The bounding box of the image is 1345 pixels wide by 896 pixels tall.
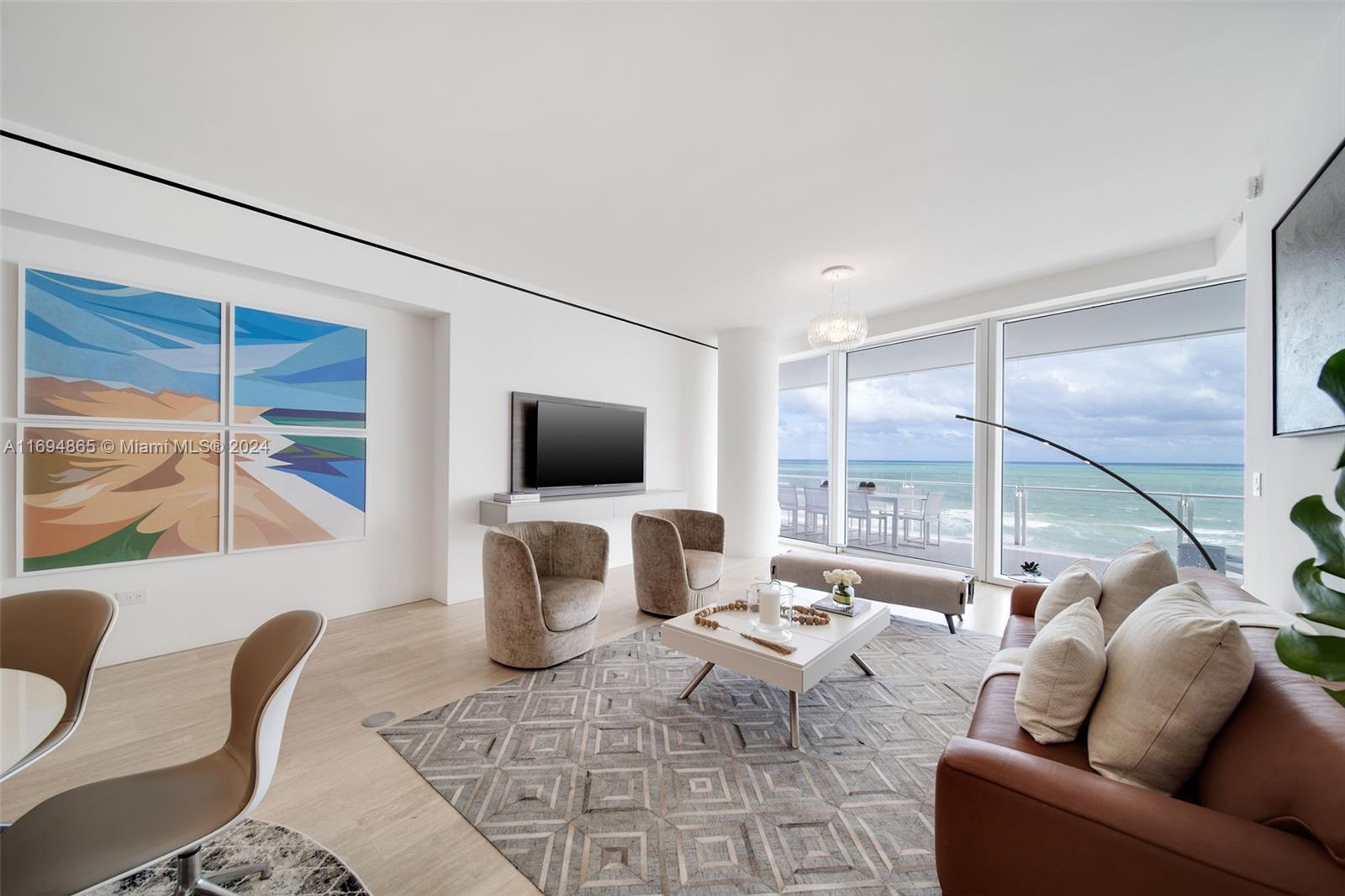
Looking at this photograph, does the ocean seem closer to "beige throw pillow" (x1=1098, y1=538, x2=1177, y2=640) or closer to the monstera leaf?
"beige throw pillow" (x1=1098, y1=538, x2=1177, y2=640)

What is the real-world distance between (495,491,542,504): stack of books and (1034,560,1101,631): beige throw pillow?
349cm

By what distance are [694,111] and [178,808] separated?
2.92 meters

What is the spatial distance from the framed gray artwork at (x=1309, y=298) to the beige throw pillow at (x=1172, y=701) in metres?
0.88

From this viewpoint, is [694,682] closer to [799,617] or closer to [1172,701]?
[799,617]

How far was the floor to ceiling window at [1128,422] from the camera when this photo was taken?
4246 mm

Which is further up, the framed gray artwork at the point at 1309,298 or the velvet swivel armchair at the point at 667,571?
the framed gray artwork at the point at 1309,298

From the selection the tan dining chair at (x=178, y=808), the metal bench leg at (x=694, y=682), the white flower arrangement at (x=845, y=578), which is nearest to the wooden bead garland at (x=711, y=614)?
the metal bench leg at (x=694, y=682)

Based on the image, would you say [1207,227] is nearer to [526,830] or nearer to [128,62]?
[526,830]

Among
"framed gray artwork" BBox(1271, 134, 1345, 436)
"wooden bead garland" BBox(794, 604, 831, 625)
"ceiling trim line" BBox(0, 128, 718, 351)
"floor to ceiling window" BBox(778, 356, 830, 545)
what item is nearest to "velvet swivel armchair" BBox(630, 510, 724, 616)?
"wooden bead garland" BBox(794, 604, 831, 625)

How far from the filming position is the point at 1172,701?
116cm

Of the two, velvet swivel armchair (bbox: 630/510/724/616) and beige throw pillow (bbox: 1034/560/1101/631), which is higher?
beige throw pillow (bbox: 1034/560/1101/631)

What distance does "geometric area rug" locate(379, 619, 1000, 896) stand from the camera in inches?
→ 61.5

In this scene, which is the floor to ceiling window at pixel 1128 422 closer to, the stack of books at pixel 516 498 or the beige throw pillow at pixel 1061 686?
the beige throw pillow at pixel 1061 686

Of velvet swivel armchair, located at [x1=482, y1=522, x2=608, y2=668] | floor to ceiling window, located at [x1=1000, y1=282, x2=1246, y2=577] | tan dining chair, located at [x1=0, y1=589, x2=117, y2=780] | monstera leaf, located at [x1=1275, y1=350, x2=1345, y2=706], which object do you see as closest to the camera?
monstera leaf, located at [x1=1275, y1=350, x2=1345, y2=706]
